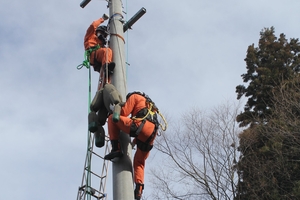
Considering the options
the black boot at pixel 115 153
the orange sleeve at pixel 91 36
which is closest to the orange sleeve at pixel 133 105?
the black boot at pixel 115 153

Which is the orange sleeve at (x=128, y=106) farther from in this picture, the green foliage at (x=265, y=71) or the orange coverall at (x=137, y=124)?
the green foliage at (x=265, y=71)

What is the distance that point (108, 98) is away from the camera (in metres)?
4.60

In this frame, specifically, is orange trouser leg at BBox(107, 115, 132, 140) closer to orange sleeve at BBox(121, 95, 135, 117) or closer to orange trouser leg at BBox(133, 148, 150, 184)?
orange sleeve at BBox(121, 95, 135, 117)

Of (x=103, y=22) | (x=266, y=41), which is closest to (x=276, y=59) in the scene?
(x=266, y=41)

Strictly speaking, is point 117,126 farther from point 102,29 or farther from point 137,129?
point 102,29

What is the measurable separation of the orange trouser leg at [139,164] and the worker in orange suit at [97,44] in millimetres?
1037

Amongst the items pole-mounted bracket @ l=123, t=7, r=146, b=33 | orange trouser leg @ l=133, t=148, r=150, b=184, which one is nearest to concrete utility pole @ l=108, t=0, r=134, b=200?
orange trouser leg @ l=133, t=148, r=150, b=184

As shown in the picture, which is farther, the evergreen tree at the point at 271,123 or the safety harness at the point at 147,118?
the evergreen tree at the point at 271,123

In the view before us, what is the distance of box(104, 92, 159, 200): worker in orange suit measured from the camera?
175 inches

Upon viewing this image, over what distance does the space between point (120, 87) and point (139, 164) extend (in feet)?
2.91

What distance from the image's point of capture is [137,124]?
4477mm

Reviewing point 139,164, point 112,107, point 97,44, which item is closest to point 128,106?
point 112,107

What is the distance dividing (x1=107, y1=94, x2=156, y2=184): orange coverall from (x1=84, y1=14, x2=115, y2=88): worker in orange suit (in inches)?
21.1

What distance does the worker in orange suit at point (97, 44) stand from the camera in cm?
518
